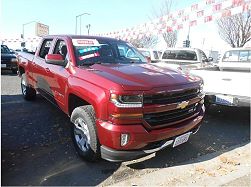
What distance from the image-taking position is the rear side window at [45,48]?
569cm

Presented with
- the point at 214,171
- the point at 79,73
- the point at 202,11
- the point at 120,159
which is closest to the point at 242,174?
the point at 214,171

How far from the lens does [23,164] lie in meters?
3.83

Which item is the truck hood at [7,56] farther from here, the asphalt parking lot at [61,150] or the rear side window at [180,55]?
the asphalt parking lot at [61,150]

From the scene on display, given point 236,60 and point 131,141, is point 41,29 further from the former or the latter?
point 131,141

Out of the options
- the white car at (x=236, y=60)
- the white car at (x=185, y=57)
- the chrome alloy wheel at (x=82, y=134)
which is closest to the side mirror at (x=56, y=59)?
the chrome alloy wheel at (x=82, y=134)

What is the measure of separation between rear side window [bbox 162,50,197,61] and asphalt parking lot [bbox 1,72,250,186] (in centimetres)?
411

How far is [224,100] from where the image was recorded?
224 inches

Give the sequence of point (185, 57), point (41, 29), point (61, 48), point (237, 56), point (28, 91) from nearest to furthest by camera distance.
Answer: point (61, 48)
point (28, 91)
point (237, 56)
point (185, 57)
point (41, 29)

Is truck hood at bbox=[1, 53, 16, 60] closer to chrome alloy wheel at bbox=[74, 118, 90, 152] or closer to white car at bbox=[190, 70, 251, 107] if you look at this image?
white car at bbox=[190, 70, 251, 107]

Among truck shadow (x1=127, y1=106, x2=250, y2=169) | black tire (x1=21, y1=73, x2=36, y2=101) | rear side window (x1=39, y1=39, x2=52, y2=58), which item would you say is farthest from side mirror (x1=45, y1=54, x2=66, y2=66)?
black tire (x1=21, y1=73, x2=36, y2=101)

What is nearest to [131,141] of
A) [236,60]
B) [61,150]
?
[61,150]

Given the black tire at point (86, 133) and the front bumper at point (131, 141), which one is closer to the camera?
the front bumper at point (131, 141)

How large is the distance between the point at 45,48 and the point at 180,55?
19.9 ft

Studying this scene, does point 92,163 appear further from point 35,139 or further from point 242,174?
point 242,174
